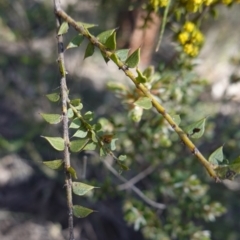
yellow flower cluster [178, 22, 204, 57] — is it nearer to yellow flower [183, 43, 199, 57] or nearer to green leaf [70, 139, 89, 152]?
yellow flower [183, 43, 199, 57]

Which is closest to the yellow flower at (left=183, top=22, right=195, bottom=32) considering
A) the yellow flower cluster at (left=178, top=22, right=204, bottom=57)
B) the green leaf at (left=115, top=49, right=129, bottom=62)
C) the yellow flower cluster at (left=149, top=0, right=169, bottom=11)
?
the yellow flower cluster at (left=178, top=22, right=204, bottom=57)

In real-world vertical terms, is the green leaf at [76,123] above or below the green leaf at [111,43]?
below

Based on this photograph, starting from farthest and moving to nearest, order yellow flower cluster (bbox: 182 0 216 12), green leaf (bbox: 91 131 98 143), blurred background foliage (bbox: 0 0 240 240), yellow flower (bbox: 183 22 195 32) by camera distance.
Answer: blurred background foliage (bbox: 0 0 240 240)
yellow flower (bbox: 183 22 195 32)
yellow flower cluster (bbox: 182 0 216 12)
green leaf (bbox: 91 131 98 143)

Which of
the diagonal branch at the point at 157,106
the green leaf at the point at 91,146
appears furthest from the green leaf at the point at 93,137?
the diagonal branch at the point at 157,106

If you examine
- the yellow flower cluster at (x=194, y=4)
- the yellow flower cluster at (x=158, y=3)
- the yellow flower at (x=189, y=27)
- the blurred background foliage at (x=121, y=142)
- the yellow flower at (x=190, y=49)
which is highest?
the yellow flower cluster at (x=158, y=3)

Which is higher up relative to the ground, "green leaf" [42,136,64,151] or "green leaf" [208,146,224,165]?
"green leaf" [42,136,64,151]

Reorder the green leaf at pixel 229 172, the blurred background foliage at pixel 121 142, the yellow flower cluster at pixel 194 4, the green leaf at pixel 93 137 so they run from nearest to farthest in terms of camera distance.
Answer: the green leaf at pixel 229 172 → the green leaf at pixel 93 137 → the yellow flower cluster at pixel 194 4 → the blurred background foliage at pixel 121 142

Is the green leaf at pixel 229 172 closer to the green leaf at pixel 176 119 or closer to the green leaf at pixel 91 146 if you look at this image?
the green leaf at pixel 176 119

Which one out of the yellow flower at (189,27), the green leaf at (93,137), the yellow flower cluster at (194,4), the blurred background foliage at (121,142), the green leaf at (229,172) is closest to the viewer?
the green leaf at (229,172)

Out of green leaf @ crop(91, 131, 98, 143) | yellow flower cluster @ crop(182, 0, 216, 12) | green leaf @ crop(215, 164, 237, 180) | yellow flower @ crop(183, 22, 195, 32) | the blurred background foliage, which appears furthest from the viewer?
the blurred background foliage
